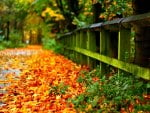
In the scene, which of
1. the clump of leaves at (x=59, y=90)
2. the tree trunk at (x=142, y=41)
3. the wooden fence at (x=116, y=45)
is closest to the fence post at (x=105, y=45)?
the wooden fence at (x=116, y=45)

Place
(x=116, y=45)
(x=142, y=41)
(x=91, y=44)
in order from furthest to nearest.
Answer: (x=91, y=44), (x=116, y=45), (x=142, y=41)

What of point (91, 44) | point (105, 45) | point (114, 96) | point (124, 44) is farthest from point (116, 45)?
point (114, 96)

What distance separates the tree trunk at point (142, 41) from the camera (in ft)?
22.3

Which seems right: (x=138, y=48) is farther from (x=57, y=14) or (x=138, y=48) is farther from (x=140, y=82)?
(x=57, y=14)

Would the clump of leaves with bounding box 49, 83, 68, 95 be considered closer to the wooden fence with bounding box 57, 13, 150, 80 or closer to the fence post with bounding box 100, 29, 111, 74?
the wooden fence with bounding box 57, 13, 150, 80

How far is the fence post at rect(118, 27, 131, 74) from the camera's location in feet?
23.0

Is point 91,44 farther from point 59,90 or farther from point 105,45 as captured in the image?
point 59,90

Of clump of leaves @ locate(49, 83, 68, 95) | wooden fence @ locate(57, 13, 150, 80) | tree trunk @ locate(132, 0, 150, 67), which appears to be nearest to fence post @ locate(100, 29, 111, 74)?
wooden fence @ locate(57, 13, 150, 80)

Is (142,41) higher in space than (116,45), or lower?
higher

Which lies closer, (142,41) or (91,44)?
(142,41)

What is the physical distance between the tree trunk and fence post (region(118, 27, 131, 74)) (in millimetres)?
180

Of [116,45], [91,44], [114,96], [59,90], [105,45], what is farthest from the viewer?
[91,44]

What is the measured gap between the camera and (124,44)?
7.12 metres

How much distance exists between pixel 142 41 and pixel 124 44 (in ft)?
1.26
